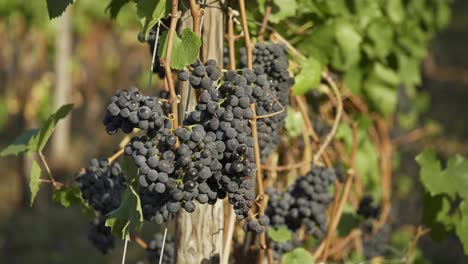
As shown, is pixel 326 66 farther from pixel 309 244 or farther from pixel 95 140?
pixel 95 140

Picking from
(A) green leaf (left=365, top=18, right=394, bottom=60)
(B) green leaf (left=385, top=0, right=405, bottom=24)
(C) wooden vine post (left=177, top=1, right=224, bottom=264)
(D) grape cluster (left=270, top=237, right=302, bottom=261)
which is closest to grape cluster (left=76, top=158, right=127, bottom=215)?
(C) wooden vine post (left=177, top=1, right=224, bottom=264)

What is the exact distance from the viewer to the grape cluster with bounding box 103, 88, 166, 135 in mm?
1348

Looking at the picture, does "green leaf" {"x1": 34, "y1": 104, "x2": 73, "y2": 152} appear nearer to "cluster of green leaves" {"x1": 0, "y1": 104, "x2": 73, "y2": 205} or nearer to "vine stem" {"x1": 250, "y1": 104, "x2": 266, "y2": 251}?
"cluster of green leaves" {"x1": 0, "y1": 104, "x2": 73, "y2": 205}

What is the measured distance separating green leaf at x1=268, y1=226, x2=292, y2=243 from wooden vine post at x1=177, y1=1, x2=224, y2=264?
0.31m

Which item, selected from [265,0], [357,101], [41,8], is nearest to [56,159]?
[41,8]

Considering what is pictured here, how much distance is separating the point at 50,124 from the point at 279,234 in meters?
0.73

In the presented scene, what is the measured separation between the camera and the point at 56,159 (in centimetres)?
841

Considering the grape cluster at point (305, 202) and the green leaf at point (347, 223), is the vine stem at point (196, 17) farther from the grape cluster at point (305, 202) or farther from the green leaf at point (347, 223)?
the green leaf at point (347, 223)

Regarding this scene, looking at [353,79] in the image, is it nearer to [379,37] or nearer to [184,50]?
[379,37]

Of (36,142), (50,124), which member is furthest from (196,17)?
(36,142)

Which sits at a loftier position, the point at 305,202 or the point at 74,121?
the point at 74,121

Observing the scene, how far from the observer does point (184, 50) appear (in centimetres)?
145

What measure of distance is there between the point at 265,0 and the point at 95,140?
26.5 ft


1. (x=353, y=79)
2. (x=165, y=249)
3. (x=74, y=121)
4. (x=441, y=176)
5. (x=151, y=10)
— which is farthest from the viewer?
(x=74, y=121)
